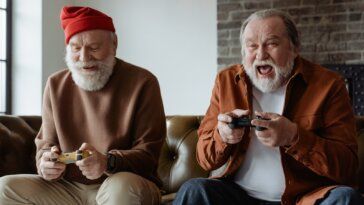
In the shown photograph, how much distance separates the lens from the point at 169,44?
4.48 metres

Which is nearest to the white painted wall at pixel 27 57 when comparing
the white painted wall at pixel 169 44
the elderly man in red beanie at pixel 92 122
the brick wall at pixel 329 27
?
the white painted wall at pixel 169 44

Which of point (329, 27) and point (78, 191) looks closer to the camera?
point (78, 191)

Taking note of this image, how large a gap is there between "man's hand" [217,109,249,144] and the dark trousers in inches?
5.7

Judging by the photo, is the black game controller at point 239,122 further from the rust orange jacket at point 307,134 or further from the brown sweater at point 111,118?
the brown sweater at point 111,118

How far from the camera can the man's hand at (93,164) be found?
1640 mm

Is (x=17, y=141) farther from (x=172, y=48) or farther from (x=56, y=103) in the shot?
(x=172, y=48)

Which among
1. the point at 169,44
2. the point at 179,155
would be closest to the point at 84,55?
the point at 179,155

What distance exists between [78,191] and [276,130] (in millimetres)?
735

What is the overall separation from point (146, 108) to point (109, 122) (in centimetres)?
14

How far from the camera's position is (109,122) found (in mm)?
1892

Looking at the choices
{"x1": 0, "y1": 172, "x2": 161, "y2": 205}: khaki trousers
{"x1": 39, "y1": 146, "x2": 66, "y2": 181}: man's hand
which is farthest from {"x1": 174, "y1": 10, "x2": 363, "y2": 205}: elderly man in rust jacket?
{"x1": 39, "y1": 146, "x2": 66, "y2": 181}: man's hand

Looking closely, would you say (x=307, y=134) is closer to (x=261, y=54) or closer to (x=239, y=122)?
(x=239, y=122)

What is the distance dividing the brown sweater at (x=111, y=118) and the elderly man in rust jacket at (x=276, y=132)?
0.19 metres

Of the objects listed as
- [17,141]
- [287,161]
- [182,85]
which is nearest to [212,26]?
[182,85]
